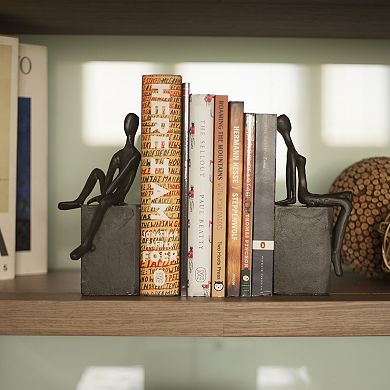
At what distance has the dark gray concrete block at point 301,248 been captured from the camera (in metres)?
0.80

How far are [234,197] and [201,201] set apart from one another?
0.14 ft

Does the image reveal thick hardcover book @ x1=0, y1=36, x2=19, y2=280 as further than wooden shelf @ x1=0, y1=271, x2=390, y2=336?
Yes

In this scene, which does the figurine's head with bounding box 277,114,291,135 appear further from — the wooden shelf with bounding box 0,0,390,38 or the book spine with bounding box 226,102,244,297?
the wooden shelf with bounding box 0,0,390,38

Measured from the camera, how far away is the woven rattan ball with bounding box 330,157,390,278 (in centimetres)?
90

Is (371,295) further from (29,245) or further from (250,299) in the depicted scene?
(29,245)

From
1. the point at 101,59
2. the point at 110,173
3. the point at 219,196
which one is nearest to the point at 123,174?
the point at 110,173

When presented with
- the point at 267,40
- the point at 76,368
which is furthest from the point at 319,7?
the point at 76,368

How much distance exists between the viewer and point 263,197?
798 mm

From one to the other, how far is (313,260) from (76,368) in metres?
0.49

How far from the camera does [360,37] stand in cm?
106

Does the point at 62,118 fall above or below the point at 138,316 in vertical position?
above

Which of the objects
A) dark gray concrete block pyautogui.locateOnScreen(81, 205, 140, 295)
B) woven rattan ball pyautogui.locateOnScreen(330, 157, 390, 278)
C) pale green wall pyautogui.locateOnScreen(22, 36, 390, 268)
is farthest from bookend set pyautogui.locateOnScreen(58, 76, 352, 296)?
pale green wall pyautogui.locateOnScreen(22, 36, 390, 268)

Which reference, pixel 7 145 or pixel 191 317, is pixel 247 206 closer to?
pixel 191 317

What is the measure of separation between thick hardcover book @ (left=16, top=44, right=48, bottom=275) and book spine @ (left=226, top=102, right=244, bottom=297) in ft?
1.09
